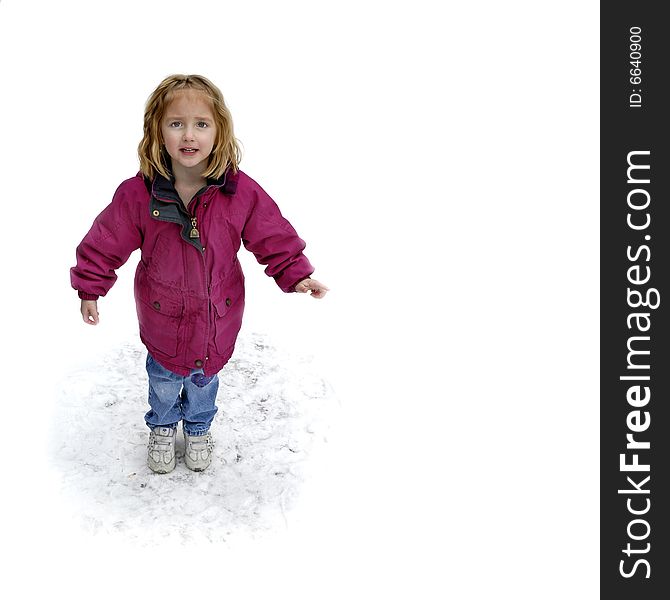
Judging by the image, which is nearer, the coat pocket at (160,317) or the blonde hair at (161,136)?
the blonde hair at (161,136)

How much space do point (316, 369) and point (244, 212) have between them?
143cm

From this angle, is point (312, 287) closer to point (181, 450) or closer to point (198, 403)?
point (198, 403)

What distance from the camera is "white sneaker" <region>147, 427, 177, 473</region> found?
14.3 ft

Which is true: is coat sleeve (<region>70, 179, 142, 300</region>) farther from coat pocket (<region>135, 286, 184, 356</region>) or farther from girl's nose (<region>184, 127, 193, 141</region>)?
girl's nose (<region>184, 127, 193, 141</region>)

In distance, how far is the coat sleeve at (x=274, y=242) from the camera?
3.86m

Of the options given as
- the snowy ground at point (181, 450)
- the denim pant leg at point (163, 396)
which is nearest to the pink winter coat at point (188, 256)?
the denim pant leg at point (163, 396)

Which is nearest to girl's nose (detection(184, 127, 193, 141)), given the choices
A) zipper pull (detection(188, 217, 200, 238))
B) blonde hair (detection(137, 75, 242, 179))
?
blonde hair (detection(137, 75, 242, 179))

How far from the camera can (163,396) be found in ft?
13.8

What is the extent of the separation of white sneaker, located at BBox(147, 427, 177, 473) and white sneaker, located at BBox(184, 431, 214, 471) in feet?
0.25

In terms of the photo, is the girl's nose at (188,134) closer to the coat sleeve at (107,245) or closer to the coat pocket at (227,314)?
the coat sleeve at (107,245)

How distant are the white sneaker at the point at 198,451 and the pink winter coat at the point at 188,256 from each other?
1.52 ft

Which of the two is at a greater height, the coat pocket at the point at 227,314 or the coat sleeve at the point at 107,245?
the coat sleeve at the point at 107,245

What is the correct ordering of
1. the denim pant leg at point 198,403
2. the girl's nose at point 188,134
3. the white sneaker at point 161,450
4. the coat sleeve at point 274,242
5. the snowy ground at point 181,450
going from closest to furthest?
the girl's nose at point 188,134 < the coat sleeve at point 274,242 < the snowy ground at point 181,450 < the denim pant leg at point 198,403 < the white sneaker at point 161,450

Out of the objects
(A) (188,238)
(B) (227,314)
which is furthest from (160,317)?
(A) (188,238)
